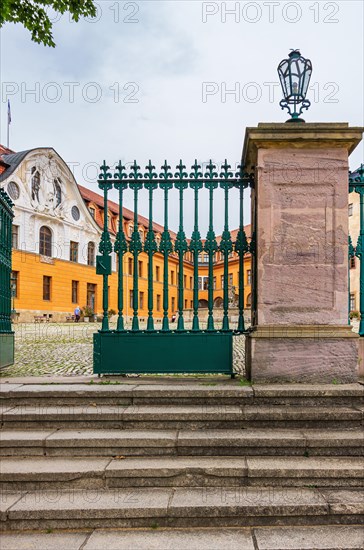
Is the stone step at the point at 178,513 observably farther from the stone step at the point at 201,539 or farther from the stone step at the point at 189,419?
the stone step at the point at 189,419

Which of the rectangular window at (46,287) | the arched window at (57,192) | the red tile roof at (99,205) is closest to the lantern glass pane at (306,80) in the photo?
the arched window at (57,192)

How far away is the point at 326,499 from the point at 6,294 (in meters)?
5.30

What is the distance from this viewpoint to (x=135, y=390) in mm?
4762

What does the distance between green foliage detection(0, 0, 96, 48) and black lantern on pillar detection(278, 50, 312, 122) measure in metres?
3.86

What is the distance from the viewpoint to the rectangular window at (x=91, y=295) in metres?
42.4

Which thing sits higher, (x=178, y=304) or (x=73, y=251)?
(x=73, y=251)

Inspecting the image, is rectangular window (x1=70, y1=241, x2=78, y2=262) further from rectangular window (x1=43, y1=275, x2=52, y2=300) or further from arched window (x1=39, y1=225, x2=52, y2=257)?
rectangular window (x1=43, y1=275, x2=52, y2=300)

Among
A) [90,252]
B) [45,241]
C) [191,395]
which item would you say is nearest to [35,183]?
[45,241]

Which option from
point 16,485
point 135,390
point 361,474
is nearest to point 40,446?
point 16,485

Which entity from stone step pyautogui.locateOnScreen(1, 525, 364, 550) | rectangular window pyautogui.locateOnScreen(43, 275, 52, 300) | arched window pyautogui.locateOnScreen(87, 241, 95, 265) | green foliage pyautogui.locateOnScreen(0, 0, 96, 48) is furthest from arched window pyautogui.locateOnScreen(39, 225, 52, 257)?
stone step pyautogui.locateOnScreen(1, 525, 364, 550)

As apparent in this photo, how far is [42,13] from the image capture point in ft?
24.7

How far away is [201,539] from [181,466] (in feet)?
2.22

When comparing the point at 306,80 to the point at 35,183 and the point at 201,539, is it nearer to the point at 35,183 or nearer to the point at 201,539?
the point at 201,539

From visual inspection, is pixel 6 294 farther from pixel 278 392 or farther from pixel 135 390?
pixel 278 392
